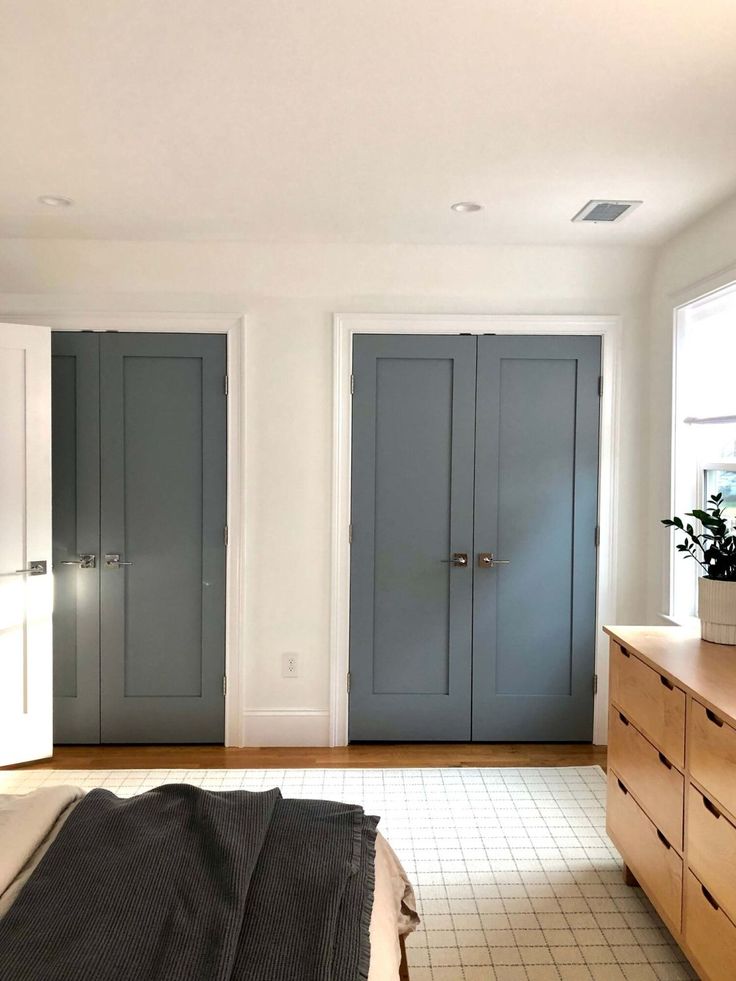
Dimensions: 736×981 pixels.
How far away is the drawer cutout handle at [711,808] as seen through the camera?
1922 mm

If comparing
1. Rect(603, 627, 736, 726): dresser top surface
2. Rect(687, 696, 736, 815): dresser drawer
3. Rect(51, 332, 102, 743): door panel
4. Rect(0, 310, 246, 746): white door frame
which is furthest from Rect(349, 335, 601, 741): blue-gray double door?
Rect(687, 696, 736, 815): dresser drawer

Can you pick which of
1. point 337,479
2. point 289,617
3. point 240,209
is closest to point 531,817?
point 289,617

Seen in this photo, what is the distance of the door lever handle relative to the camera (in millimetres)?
3879

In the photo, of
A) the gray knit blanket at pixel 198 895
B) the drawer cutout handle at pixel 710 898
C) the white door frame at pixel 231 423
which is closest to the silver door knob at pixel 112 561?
the white door frame at pixel 231 423

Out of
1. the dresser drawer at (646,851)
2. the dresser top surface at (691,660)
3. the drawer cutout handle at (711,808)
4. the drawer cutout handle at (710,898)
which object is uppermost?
the dresser top surface at (691,660)

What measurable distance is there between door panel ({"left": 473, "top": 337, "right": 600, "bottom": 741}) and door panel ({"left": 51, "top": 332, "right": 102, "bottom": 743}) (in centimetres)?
191

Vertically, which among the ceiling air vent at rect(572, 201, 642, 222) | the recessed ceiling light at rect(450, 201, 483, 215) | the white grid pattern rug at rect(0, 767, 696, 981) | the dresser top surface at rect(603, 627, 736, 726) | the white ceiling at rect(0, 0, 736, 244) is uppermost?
the recessed ceiling light at rect(450, 201, 483, 215)

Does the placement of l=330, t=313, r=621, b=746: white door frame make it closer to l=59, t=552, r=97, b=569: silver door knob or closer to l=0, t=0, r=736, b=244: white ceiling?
l=0, t=0, r=736, b=244: white ceiling

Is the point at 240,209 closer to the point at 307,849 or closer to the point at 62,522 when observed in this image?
the point at 62,522

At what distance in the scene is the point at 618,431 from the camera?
387 centimetres

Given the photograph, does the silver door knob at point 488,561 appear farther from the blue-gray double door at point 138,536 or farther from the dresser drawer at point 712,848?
the dresser drawer at point 712,848

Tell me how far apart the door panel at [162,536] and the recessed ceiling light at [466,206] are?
1346mm

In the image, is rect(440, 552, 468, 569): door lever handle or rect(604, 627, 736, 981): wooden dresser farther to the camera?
rect(440, 552, 468, 569): door lever handle

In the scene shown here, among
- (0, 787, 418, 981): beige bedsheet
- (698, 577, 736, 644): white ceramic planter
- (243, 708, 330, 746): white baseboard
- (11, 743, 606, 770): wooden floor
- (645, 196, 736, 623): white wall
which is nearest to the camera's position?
(0, 787, 418, 981): beige bedsheet
